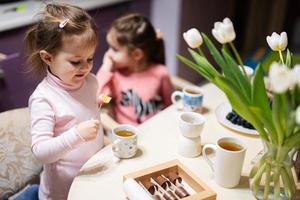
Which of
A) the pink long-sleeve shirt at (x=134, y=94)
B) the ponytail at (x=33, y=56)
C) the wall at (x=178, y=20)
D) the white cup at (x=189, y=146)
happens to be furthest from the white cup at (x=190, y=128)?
the wall at (x=178, y=20)

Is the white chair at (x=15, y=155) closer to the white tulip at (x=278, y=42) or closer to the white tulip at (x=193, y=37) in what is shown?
the white tulip at (x=193, y=37)

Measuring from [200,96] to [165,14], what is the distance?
1.66m

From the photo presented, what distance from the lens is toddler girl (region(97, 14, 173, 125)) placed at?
2.02m

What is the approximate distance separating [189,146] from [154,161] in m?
0.12

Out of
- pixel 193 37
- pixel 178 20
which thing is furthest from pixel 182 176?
pixel 178 20

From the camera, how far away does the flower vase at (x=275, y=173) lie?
3.36 ft

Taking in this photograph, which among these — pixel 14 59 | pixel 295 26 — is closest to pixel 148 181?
pixel 14 59

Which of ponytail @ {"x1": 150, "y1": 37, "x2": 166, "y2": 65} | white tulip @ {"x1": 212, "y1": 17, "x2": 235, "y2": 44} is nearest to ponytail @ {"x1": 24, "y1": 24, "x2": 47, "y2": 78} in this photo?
white tulip @ {"x1": 212, "y1": 17, "x2": 235, "y2": 44}

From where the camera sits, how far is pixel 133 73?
6.91 feet

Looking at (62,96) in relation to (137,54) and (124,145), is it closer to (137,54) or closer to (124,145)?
(124,145)

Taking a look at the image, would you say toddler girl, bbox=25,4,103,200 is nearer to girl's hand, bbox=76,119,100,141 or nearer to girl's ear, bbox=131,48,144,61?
girl's hand, bbox=76,119,100,141

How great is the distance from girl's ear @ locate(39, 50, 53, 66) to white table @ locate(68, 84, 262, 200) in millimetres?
334

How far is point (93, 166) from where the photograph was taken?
1.26m

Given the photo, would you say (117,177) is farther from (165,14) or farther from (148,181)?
(165,14)
